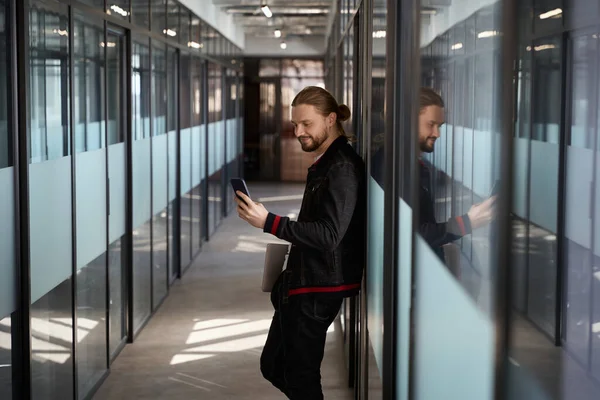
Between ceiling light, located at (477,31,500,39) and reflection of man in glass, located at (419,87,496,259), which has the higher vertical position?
ceiling light, located at (477,31,500,39)

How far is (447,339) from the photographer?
6.24ft

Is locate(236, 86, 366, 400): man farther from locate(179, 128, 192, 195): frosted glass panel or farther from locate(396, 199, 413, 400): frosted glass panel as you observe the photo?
locate(179, 128, 192, 195): frosted glass panel

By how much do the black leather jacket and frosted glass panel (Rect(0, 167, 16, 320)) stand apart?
114 cm

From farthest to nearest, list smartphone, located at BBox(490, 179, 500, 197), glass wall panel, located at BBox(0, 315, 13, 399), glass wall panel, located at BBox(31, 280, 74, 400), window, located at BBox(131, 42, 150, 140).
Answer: window, located at BBox(131, 42, 150, 140) < glass wall panel, located at BBox(31, 280, 74, 400) < glass wall panel, located at BBox(0, 315, 13, 399) < smartphone, located at BBox(490, 179, 500, 197)

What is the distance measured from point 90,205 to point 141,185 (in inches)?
69.9

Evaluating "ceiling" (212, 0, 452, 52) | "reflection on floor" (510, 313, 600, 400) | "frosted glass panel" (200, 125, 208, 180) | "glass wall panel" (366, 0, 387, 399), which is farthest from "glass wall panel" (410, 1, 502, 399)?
"frosted glass panel" (200, 125, 208, 180)

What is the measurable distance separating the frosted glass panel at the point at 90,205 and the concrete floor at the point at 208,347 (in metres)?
0.90

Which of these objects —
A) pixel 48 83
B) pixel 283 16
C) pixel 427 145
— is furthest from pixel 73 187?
pixel 283 16

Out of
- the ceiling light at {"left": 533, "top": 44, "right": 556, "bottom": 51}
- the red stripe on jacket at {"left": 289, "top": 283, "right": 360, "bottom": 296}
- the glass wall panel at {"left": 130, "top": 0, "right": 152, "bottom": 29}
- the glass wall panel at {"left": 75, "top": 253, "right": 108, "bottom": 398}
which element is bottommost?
the glass wall panel at {"left": 75, "top": 253, "right": 108, "bottom": 398}

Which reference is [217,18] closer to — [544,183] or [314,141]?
[314,141]

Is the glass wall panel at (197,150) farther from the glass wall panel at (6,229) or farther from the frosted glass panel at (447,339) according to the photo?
the frosted glass panel at (447,339)

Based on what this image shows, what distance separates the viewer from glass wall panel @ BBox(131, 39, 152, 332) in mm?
6789

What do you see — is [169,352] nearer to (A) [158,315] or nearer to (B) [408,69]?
(A) [158,315]

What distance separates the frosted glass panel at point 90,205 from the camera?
4996 millimetres
